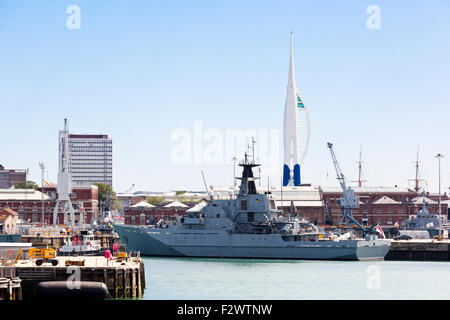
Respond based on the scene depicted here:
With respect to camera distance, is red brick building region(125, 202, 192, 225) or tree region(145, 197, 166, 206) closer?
red brick building region(125, 202, 192, 225)

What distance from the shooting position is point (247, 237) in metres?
71.7

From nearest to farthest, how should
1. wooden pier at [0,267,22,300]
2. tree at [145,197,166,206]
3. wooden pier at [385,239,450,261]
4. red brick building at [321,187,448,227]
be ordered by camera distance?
wooden pier at [0,267,22,300], wooden pier at [385,239,450,261], red brick building at [321,187,448,227], tree at [145,197,166,206]

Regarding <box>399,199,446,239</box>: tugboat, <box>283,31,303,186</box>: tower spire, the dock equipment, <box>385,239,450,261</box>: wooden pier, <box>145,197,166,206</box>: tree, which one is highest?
<box>283,31,303,186</box>: tower spire

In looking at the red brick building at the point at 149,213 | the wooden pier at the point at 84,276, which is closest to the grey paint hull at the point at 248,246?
the wooden pier at the point at 84,276

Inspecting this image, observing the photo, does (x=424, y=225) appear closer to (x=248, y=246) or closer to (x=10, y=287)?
(x=248, y=246)

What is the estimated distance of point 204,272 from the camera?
56.5 meters

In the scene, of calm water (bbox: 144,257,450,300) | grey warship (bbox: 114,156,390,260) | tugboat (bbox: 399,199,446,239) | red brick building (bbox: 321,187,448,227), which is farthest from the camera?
red brick building (bbox: 321,187,448,227)

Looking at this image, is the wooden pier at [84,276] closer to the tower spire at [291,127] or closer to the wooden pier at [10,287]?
the wooden pier at [10,287]

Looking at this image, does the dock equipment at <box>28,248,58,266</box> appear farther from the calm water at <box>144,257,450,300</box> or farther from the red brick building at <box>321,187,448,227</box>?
the red brick building at <box>321,187,448,227</box>

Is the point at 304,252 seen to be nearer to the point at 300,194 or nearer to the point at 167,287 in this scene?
the point at 167,287

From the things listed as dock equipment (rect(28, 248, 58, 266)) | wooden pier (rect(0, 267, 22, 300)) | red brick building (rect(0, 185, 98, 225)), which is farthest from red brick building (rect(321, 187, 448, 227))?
wooden pier (rect(0, 267, 22, 300))

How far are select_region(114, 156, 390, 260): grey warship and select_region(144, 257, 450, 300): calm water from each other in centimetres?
272

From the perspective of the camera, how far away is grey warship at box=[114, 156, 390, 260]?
7088 cm

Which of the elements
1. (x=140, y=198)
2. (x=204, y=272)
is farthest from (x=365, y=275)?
(x=140, y=198)
